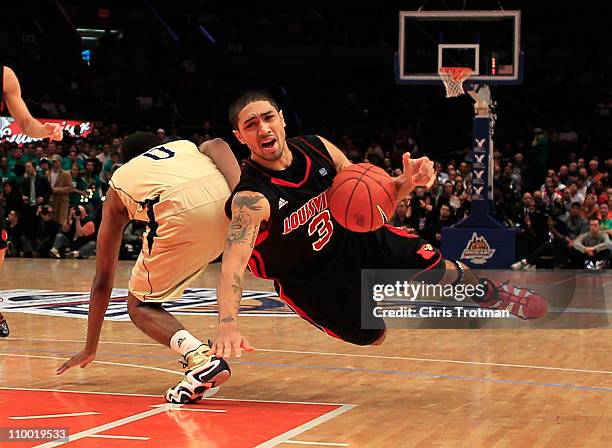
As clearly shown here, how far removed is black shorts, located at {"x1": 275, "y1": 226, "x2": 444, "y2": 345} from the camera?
579cm

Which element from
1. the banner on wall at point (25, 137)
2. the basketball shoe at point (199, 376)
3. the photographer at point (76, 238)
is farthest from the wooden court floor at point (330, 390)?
the banner on wall at point (25, 137)

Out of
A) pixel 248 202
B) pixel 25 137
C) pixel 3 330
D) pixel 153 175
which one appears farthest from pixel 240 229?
pixel 25 137

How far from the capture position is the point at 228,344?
4.82 m

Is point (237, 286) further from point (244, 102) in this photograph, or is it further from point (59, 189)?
point (59, 189)

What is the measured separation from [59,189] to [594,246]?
857cm

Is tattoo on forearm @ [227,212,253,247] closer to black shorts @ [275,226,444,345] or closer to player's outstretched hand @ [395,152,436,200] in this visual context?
black shorts @ [275,226,444,345]

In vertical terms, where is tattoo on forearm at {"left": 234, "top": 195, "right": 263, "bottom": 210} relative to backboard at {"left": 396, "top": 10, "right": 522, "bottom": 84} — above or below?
below

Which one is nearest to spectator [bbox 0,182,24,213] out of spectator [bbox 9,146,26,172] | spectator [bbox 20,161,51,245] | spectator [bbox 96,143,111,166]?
spectator [bbox 20,161,51,245]

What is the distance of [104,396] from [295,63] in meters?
21.4

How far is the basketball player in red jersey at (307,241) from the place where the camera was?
209 inches

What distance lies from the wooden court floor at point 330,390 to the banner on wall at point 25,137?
12765 millimetres

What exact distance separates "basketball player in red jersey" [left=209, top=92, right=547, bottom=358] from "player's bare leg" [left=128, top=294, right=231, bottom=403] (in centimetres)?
52

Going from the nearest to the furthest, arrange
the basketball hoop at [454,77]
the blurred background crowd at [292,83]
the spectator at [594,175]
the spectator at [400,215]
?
the basketball hoop at [454,77]
the spectator at [400,215]
the spectator at [594,175]
the blurred background crowd at [292,83]

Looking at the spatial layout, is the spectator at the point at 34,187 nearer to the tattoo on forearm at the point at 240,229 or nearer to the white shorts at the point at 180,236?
the white shorts at the point at 180,236
